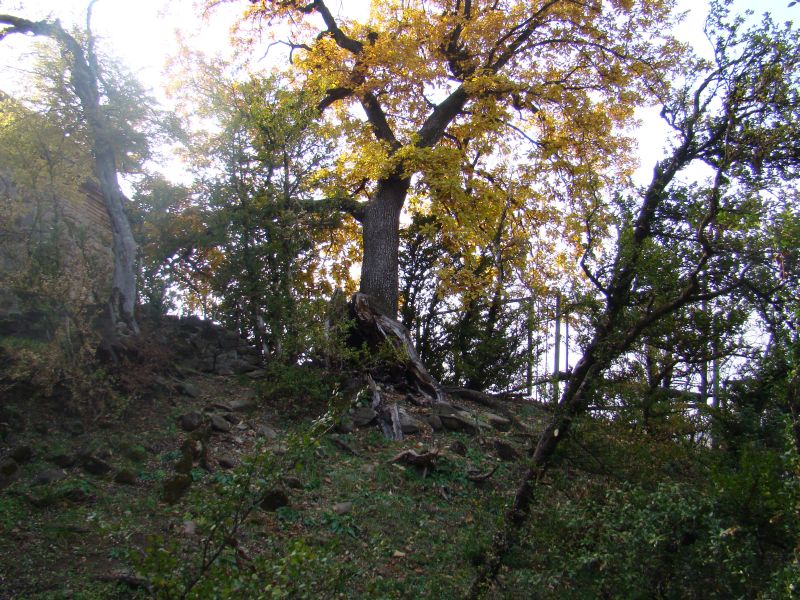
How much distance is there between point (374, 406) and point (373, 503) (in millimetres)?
2367

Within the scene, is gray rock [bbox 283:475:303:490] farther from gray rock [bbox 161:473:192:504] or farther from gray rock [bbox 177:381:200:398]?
gray rock [bbox 177:381:200:398]

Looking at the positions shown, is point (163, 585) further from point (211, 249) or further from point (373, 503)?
point (211, 249)

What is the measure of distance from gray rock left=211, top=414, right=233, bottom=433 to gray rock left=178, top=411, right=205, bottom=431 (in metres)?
0.12

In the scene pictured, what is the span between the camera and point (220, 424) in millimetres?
6984

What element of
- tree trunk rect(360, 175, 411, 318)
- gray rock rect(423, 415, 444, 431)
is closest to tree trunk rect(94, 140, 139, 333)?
tree trunk rect(360, 175, 411, 318)

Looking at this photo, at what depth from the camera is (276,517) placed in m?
5.39

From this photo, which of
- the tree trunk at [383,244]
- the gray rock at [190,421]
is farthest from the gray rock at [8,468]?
the tree trunk at [383,244]

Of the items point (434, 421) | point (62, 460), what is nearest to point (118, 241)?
point (62, 460)

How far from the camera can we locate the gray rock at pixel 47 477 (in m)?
5.08

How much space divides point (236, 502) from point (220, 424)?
415cm

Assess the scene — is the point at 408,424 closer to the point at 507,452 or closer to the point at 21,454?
the point at 507,452

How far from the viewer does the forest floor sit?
10.8ft

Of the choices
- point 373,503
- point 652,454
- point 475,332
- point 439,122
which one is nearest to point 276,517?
point 373,503

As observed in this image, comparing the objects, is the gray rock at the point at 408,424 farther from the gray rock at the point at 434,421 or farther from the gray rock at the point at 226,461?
the gray rock at the point at 226,461
